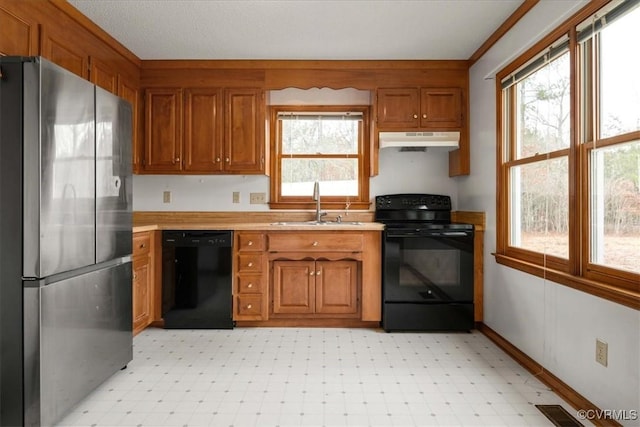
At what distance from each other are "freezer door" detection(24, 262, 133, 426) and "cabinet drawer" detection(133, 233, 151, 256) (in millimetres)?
564

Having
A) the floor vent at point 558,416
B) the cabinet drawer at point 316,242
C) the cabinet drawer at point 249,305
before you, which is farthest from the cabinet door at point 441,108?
the floor vent at point 558,416

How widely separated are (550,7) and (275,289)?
2693 millimetres

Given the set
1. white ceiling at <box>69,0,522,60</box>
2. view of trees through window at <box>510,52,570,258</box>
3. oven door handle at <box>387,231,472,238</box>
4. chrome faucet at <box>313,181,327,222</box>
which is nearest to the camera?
view of trees through window at <box>510,52,570,258</box>

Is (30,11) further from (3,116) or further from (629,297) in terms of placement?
(629,297)

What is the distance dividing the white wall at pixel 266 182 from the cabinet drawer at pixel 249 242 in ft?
1.91

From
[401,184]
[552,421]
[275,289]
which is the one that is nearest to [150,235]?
[275,289]

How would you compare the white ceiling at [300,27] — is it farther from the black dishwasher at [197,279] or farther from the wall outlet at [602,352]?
the wall outlet at [602,352]

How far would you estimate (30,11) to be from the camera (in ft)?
7.13

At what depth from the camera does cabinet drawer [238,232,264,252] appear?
3.16 metres

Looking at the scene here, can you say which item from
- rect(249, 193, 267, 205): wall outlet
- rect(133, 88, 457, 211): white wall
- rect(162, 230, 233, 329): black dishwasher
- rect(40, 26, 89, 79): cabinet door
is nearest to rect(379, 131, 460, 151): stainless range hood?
rect(133, 88, 457, 211): white wall

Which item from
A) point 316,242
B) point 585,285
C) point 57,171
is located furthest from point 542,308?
point 57,171

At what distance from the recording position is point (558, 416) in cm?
185

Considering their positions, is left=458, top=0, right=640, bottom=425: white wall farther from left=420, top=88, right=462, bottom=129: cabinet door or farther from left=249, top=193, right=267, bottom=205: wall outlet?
left=249, top=193, right=267, bottom=205: wall outlet

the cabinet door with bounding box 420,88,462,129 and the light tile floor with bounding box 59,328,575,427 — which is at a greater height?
the cabinet door with bounding box 420,88,462,129
